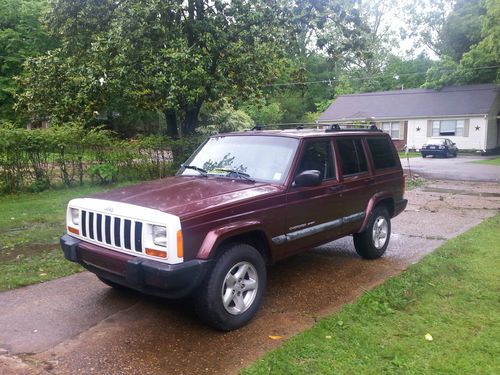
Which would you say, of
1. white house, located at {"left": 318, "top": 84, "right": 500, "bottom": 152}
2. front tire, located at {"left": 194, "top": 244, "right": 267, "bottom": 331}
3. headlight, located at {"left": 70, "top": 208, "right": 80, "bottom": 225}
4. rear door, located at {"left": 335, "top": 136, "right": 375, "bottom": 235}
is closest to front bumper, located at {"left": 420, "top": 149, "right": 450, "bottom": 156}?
white house, located at {"left": 318, "top": 84, "right": 500, "bottom": 152}

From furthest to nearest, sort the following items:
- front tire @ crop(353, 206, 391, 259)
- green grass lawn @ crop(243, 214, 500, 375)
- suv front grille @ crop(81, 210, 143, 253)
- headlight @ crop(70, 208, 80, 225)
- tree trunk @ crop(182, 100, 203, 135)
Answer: tree trunk @ crop(182, 100, 203, 135), front tire @ crop(353, 206, 391, 259), headlight @ crop(70, 208, 80, 225), suv front grille @ crop(81, 210, 143, 253), green grass lawn @ crop(243, 214, 500, 375)

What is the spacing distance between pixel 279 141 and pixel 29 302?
3.26m

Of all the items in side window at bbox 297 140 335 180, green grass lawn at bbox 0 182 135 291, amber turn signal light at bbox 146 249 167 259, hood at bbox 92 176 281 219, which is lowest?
green grass lawn at bbox 0 182 135 291

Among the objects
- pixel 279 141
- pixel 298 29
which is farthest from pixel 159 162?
pixel 279 141

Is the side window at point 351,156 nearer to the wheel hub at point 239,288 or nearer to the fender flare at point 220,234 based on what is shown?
the fender flare at point 220,234

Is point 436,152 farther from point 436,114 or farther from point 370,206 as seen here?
point 370,206

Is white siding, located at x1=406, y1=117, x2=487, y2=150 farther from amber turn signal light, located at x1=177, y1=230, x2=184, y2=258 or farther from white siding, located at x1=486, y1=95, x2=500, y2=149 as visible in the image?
amber turn signal light, located at x1=177, y1=230, x2=184, y2=258

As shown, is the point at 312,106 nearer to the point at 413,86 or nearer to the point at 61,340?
the point at 413,86

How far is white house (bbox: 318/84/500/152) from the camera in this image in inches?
1441

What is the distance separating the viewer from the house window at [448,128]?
122ft

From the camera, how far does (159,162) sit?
1430 centimetres

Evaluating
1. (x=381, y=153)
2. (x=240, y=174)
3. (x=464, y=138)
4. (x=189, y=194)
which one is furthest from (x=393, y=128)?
(x=189, y=194)

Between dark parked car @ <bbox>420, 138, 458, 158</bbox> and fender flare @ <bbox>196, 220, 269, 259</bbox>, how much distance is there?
31.0 m

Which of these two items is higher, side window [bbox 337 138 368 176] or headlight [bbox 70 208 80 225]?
side window [bbox 337 138 368 176]
